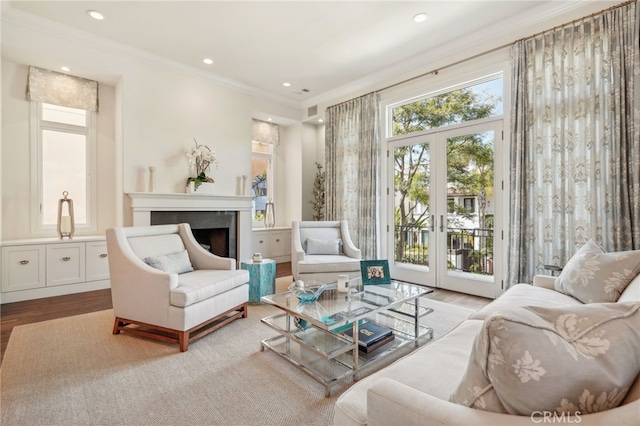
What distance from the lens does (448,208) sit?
4.14 m

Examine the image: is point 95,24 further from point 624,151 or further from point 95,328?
point 624,151

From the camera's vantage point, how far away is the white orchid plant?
4730 millimetres

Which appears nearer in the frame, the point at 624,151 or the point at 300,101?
the point at 624,151

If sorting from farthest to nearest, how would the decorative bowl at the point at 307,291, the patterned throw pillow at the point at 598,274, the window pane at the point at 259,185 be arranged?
the window pane at the point at 259,185, the decorative bowl at the point at 307,291, the patterned throw pillow at the point at 598,274

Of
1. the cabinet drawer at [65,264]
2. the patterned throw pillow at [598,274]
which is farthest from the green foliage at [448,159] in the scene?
the cabinet drawer at [65,264]

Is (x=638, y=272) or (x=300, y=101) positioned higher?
(x=300, y=101)

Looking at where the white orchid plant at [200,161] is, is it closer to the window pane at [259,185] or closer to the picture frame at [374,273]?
the window pane at [259,185]

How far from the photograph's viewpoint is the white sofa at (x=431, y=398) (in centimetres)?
69

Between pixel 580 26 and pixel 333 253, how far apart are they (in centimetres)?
364

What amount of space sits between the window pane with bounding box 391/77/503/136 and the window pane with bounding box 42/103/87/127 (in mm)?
4630

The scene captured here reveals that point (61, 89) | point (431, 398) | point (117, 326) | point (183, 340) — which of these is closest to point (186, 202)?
point (61, 89)

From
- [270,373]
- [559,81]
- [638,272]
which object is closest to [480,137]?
[559,81]

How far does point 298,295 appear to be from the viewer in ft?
7.55

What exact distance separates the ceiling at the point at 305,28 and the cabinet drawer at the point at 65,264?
2.33m
